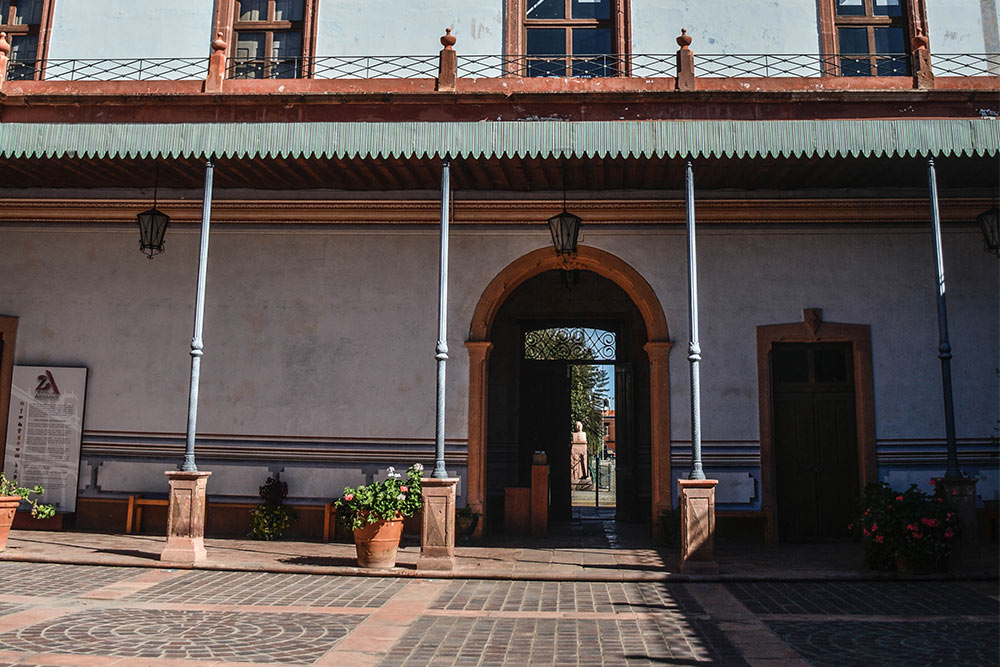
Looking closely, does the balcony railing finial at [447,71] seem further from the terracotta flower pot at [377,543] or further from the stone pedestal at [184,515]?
the stone pedestal at [184,515]

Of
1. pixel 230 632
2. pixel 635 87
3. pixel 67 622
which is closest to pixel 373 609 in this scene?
pixel 230 632

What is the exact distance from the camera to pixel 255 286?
12.0 metres

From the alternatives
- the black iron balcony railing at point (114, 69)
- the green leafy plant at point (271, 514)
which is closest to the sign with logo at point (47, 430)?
the green leafy plant at point (271, 514)

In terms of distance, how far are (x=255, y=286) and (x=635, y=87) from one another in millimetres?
5929

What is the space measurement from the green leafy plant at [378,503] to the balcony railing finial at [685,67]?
18.2 ft

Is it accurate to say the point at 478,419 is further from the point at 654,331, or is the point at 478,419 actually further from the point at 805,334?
the point at 805,334

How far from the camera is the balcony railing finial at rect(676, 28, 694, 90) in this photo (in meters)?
10.1

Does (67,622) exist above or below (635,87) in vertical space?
below

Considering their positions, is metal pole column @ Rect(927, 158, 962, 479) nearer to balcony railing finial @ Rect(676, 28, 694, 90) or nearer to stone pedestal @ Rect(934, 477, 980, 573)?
stone pedestal @ Rect(934, 477, 980, 573)

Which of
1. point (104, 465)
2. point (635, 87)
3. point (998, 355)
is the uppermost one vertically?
point (635, 87)

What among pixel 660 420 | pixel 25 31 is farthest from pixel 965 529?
pixel 25 31

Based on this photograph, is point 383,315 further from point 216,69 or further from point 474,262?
point 216,69

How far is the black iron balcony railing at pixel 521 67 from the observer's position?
37.8 ft

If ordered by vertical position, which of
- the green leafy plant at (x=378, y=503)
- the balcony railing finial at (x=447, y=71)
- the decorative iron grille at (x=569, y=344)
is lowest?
the green leafy plant at (x=378, y=503)
